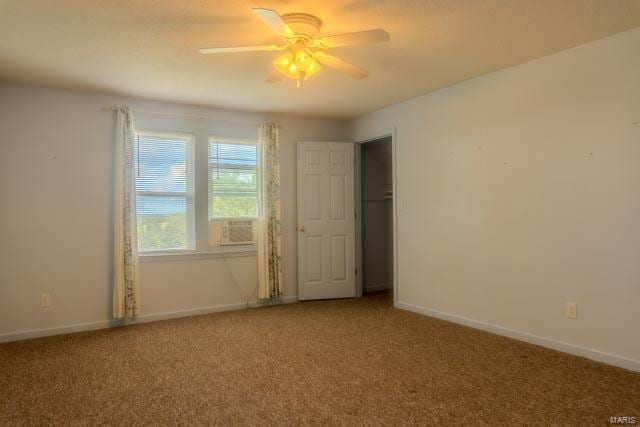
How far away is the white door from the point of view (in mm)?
5184

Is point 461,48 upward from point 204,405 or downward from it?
upward

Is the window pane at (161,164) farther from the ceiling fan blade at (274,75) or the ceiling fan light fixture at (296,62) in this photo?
the ceiling fan light fixture at (296,62)

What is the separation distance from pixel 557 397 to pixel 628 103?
205 centimetres

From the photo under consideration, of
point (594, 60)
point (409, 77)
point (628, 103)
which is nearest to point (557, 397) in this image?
point (628, 103)

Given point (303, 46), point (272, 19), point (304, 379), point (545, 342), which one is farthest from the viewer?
point (545, 342)

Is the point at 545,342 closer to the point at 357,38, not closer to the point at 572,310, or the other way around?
the point at 572,310

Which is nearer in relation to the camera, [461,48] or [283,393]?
[283,393]

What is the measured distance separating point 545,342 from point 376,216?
3087 millimetres

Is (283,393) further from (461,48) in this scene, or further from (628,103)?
(628,103)

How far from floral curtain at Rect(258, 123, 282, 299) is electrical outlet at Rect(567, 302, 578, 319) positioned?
302 cm

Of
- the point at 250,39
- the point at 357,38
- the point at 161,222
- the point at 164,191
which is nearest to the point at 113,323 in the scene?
the point at 161,222

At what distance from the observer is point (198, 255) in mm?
4605

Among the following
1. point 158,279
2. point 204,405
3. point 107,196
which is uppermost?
point 107,196

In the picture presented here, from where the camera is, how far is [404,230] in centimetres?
463
